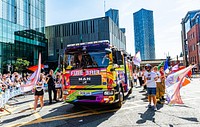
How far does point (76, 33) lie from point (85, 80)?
46.8 metres

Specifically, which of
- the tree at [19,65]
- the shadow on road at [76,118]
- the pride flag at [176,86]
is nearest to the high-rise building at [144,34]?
the tree at [19,65]

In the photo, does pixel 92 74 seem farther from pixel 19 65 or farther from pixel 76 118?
pixel 19 65

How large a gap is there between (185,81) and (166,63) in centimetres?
376

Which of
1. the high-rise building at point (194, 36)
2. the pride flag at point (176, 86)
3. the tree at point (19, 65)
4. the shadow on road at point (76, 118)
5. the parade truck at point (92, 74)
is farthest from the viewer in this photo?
the high-rise building at point (194, 36)

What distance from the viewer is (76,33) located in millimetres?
52562

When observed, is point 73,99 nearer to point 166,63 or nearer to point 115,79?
point 115,79

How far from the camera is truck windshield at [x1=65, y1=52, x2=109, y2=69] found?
7.15 metres

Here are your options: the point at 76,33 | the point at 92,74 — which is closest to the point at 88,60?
the point at 92,74

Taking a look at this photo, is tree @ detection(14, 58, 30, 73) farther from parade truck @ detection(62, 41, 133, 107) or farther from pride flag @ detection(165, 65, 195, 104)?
pride flag @ detection(165, 65, 195, 104)

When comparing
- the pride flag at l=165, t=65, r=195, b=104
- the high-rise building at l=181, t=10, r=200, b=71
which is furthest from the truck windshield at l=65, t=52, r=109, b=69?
the high-rise building at l=181, t=10, r=200, b=71

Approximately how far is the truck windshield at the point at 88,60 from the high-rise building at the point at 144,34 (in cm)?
8683

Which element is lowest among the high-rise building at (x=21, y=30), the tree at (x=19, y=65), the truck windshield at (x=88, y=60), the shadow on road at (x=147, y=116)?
the shadow on road at (x=147, y=116)

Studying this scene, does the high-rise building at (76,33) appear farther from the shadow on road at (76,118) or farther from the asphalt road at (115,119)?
the asphalt road at (115,119)

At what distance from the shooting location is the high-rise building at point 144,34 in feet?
314
